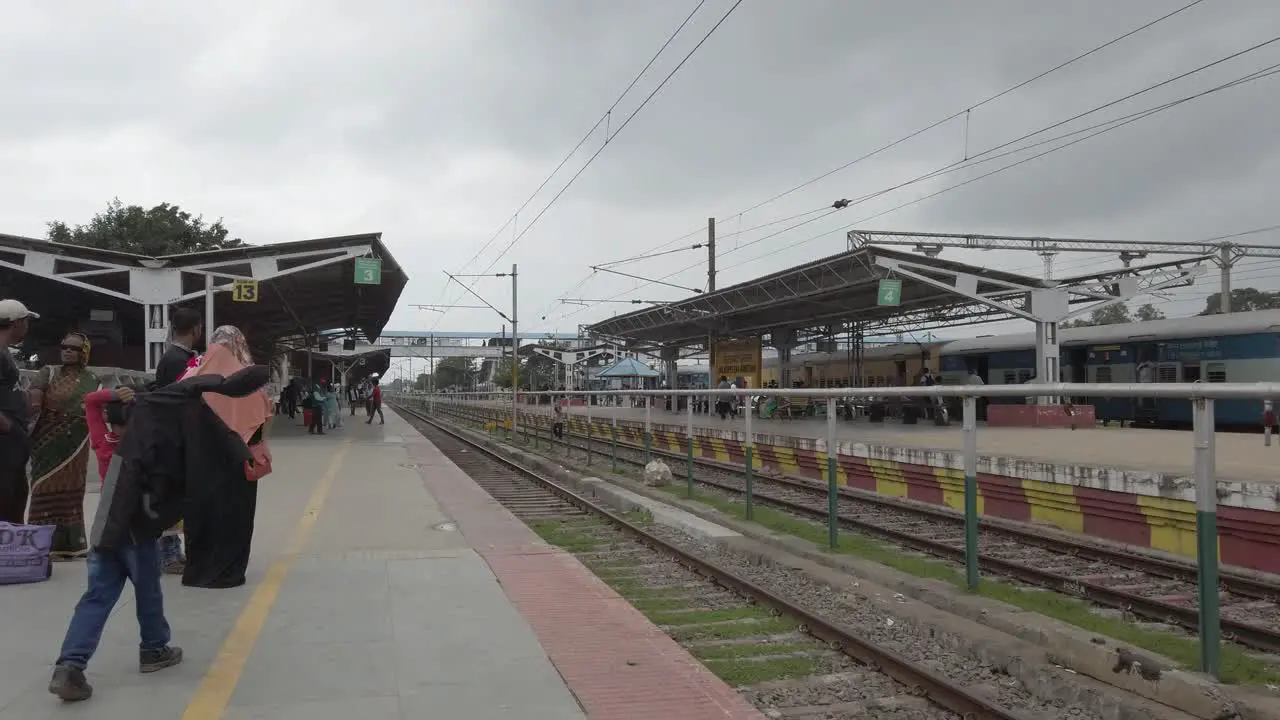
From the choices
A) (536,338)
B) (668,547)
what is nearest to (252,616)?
(668,547)

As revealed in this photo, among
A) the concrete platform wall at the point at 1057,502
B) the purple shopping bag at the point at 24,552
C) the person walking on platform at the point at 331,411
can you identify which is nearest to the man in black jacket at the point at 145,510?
the purple shopping bag at the point at 24,552

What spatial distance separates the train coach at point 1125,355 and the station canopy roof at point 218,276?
17203mm

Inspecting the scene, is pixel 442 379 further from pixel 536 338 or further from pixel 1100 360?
pixel 1100 360

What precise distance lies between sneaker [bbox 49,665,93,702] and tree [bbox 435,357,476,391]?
100159 mm

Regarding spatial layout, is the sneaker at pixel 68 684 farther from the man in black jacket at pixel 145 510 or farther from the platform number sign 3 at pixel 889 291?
the platform number sign 3 at pixel 889 291

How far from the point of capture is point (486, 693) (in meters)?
4.00

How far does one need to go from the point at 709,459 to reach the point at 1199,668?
33.1 feet

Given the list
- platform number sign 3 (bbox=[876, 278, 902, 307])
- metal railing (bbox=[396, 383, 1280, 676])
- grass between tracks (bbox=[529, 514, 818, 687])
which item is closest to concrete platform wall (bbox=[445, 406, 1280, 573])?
metal railing (bbox=[396, 383, 1280, 676])

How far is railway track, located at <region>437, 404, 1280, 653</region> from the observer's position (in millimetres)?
5688

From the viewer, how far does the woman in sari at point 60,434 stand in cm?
600

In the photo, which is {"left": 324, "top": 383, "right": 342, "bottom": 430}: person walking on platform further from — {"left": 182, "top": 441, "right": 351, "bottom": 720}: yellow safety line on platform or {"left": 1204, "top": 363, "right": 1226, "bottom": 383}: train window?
{"left": 1204, "top": 363, "right": 1226, "bottom": 383}: train window

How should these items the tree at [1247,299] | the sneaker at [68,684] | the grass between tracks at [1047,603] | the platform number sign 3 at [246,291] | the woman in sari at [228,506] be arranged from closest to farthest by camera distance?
the sneaker at [68,684]
the grass between tracks at [1047,603]
the woman in sari at [228,506]
the platform number sign 3 at [246,291]
the tree at [1247,299]

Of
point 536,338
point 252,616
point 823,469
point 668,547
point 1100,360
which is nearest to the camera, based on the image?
point 252,616

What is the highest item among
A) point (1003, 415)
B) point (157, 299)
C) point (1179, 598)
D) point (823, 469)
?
point (157, 299)
